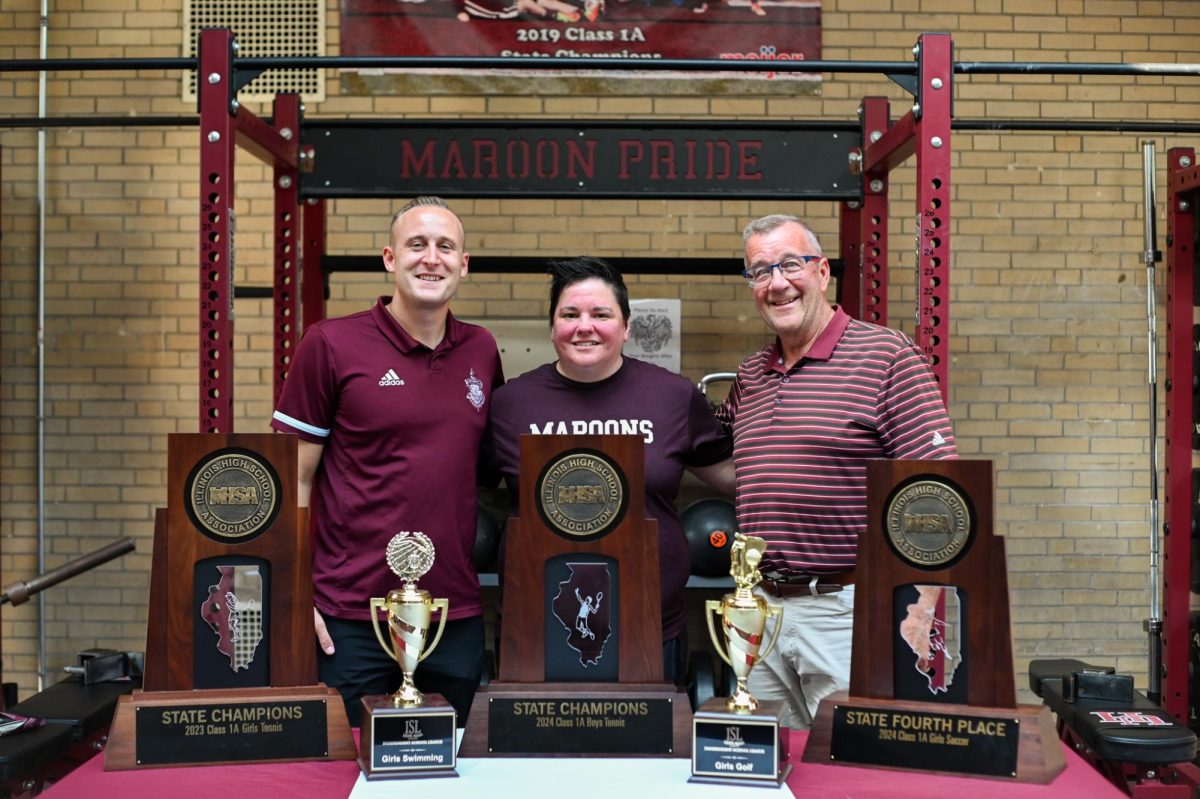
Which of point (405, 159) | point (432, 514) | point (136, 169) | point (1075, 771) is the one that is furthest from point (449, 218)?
point (136, 169)

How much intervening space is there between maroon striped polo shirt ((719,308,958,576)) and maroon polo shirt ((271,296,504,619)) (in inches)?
26.4

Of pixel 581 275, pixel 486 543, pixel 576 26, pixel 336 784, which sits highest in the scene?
pixel 576 26

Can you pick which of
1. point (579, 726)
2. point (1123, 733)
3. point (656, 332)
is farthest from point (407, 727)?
point (656, 332)

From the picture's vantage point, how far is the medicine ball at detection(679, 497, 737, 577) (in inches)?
165

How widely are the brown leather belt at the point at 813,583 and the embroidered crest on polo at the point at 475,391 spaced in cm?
79

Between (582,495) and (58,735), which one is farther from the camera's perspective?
(58,735)

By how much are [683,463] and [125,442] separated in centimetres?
347

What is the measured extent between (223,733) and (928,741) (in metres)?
1.19

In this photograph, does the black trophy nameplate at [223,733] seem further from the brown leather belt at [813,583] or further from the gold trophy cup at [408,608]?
the brown leather belt at [813,583]

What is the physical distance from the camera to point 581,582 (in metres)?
1.90

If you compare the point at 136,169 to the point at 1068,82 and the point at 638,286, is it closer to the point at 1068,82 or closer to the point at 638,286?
the point at 638,286

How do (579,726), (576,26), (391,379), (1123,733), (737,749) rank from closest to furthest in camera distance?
(737,749)
(579,726)
(391,379)
(1123,733)
(576,26)

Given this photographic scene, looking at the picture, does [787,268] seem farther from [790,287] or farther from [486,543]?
[486,543]

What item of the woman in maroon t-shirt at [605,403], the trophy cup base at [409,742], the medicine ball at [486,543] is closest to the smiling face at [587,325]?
the woman in maroon t-shirt at [605,403]
